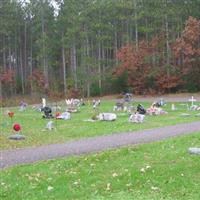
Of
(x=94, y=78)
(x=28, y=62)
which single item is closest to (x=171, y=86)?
(x=94, y=78)

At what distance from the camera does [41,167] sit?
10.1 meters

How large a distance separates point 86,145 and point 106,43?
45.2 metres

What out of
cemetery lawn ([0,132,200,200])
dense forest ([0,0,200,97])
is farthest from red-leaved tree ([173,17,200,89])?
cemetery lawn ([0,132,200,200])

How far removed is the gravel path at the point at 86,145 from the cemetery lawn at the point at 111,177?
919 millimetres

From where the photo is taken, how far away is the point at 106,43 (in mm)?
57812

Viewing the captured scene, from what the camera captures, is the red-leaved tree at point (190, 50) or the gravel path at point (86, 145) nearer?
the gravel path at point (86, 145)

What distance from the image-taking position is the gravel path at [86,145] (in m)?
11.5

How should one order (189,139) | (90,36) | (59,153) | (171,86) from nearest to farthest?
(59,153) → (189,139) → (171,86) → (90,36)

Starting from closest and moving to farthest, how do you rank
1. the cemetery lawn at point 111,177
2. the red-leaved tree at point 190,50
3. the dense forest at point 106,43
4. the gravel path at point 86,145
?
the cemetery lawn at point 111,177
the gravel path at point 86,145
the red-leaved tree at point 190,50
the dense forest at point 106,43

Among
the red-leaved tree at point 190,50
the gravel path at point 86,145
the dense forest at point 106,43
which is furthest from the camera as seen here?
the dense forest at point 106,43

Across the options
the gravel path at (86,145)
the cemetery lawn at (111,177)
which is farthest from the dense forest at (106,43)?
the cemetery lawn at (111,177)

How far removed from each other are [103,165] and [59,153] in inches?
89.0

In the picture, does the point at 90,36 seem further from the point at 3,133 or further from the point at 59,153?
the point at 59,153

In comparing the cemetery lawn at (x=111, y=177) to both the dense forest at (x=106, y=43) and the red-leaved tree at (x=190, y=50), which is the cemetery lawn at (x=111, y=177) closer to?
the red-leaved tree at (x=190, y=50)
